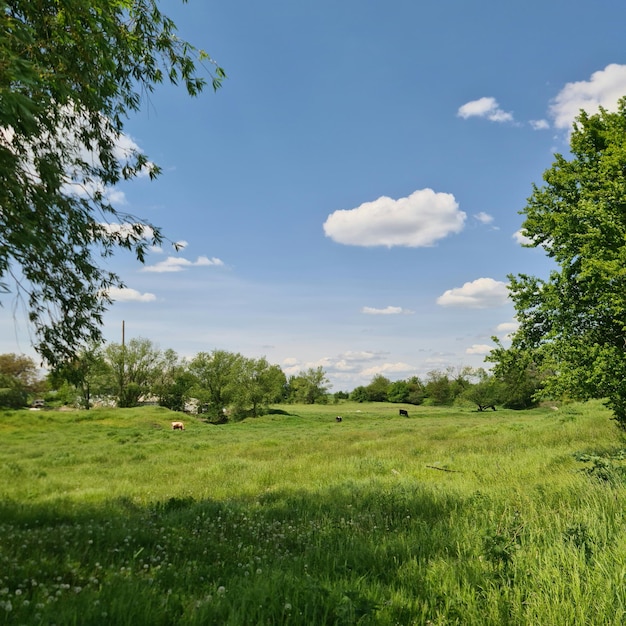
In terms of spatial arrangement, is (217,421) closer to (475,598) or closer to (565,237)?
(565,237)

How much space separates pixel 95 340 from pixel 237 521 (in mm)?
4285

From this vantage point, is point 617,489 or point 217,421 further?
point 217,421

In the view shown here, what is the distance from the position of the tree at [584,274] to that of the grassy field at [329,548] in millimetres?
2973

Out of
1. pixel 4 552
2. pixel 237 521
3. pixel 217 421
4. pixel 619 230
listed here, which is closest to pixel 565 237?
pixel 619 230

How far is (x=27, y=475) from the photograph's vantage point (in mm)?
14625

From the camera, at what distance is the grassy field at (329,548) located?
3510 millimetres

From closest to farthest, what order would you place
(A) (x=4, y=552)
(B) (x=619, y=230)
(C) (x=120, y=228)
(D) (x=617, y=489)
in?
(A) (x=4, y=552)
(D) (x=617, y=489)
(C) (x=120, y=228)
(B) (x=619, y=230)

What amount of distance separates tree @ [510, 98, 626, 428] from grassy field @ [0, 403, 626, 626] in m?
2.97

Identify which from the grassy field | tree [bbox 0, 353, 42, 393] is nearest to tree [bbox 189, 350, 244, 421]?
tree [bbox 0, 353, 42, 393]

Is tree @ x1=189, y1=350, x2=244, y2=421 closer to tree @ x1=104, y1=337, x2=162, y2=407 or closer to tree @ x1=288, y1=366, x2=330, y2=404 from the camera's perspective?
tree @ x1=104, y1=337, x2=162, y2=407

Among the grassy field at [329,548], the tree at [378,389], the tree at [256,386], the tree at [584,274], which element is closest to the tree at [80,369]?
the grassy field at [329,548]

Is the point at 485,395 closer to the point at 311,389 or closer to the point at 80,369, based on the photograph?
the point at 311,389

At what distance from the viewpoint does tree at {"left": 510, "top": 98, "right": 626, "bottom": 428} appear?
Answer: 45.4 feet

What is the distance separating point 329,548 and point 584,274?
13.4 meters
